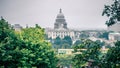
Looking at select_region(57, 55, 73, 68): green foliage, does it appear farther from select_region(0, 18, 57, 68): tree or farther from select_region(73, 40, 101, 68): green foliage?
select_region(0, 18, 57, 68): tree

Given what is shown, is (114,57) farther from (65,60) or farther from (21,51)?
(65,60)

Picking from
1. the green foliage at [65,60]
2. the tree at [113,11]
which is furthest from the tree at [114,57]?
the green foliage at [65,60]

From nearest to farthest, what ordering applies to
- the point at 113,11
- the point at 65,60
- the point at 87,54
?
1. the point at 113,11
2. the point at 87,54
3. the point at 65,60

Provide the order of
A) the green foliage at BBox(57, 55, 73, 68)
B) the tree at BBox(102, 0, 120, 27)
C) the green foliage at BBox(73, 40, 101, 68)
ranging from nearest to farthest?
1. the tree at BBox(102, 0, 120, 27)
2. the green foliage at BBox(73, 40, 101, 68)
3. the green foliage at BBox(57, 55, 73, 68)

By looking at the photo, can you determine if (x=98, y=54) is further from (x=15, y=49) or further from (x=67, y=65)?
(x=67, y=65)

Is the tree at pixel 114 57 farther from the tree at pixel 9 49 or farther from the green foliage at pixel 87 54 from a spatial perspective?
the green foliage at pixel 87 54

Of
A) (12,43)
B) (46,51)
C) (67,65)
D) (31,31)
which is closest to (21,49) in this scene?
A: (12,43)

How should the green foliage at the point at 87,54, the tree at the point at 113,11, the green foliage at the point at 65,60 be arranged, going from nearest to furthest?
the tree at the point at 113,11, the green foliage at the point at 87,54, the green foliage at the point at 65,60

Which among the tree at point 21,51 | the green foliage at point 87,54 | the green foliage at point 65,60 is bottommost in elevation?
the green foliage at point 65,60

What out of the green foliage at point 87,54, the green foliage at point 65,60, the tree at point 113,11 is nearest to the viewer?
the tree at point 113,11

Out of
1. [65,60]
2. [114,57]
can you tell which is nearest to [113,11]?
[114,57]

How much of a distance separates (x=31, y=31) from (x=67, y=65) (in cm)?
6318

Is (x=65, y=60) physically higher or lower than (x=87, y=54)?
lower

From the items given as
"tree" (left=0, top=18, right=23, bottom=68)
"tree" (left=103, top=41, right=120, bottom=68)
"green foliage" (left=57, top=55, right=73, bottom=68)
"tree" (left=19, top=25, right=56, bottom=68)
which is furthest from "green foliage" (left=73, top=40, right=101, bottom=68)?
"green foliage" (left=57, top=55, right=73, bottom=68)
